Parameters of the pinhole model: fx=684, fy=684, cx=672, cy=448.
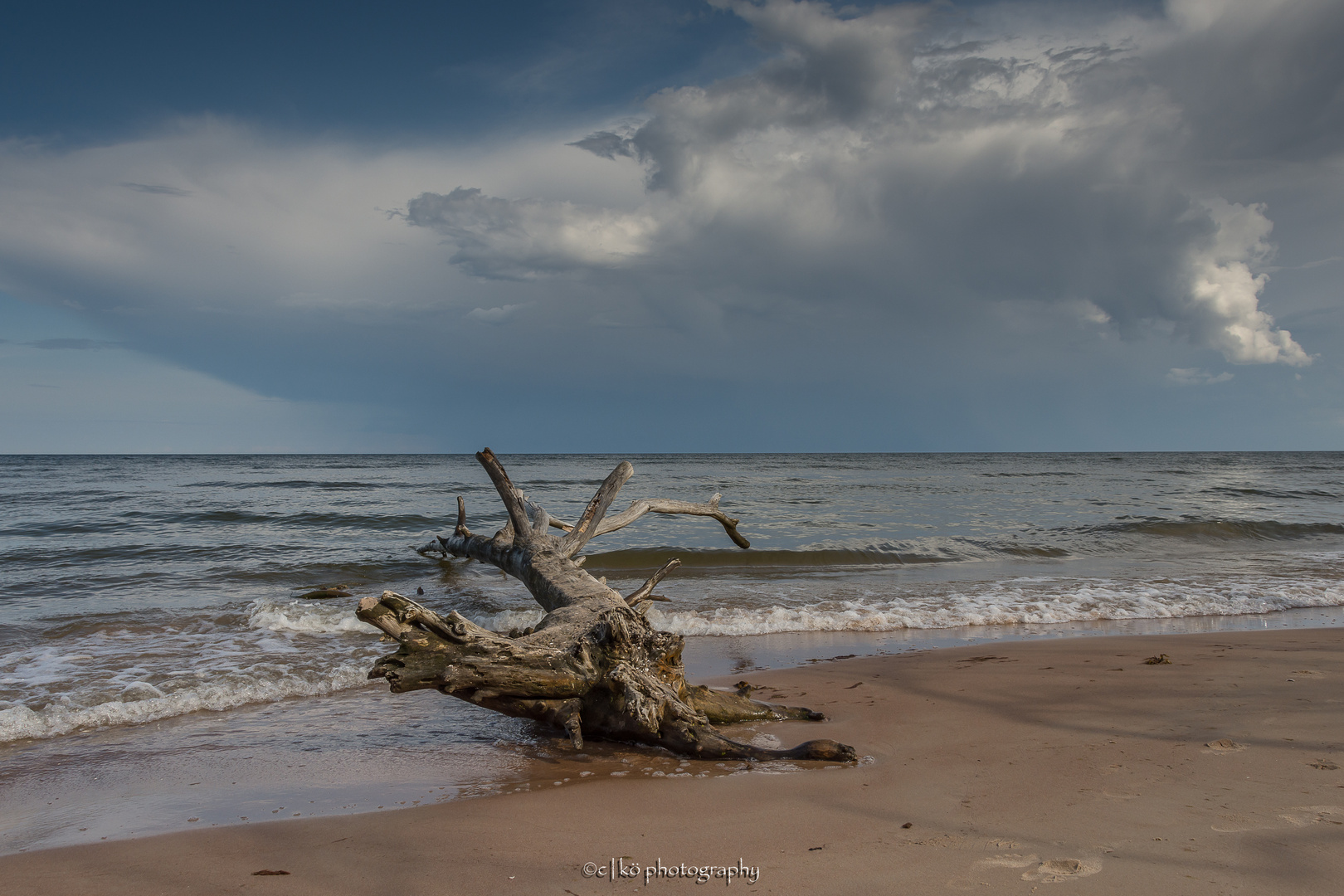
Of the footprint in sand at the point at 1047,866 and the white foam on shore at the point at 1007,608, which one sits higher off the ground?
the footprint in sand at the point at 1047,866

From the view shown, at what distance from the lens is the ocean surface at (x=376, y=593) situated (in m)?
3.93

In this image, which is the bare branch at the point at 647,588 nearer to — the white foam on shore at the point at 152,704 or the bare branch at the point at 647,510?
the bare branch at the point at 647,510

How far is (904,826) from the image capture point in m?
2.79

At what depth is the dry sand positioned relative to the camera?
7.91 feet

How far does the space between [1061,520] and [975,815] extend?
1692 cm

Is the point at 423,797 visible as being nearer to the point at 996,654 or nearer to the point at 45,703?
the point at 45,703

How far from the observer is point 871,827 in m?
2.80

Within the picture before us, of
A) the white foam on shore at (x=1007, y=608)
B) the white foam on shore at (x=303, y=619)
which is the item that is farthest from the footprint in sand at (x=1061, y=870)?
the white foam on shore at (x=303, y=619)

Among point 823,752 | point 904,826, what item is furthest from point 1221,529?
point 904,826

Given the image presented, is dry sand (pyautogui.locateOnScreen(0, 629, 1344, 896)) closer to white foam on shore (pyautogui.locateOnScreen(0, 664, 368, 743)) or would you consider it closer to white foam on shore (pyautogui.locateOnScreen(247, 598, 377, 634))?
white foam on shore (pyautogui.locateOnScreen(0, 664, 368, 743))

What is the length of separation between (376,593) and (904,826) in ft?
28.8

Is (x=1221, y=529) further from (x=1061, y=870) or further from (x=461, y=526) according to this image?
(x=1061, y=870)

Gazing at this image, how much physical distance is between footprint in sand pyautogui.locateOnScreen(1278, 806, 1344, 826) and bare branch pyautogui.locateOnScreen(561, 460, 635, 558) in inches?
213

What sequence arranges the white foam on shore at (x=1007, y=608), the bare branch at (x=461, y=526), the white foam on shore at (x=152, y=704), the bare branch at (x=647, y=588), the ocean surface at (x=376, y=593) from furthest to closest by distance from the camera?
1. the bare branch at (x=461, y=526)
2. the white foam on shore at (x=1007, y=608)
3. the bare branch at (x=647, y=588)
4. the white foam on shore at (x=152, y=704)
5. the ocean surface at (x=376, y=593)
